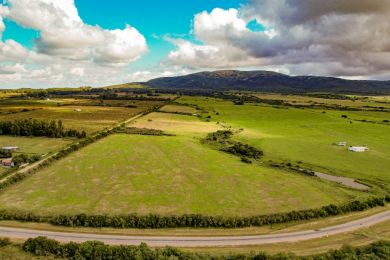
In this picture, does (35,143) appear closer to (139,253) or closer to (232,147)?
(232,147)

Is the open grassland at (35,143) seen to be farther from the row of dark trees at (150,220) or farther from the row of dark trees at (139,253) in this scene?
the row of dark trees at (139,253)

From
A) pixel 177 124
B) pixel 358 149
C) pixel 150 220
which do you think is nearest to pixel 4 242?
pixel 150 220

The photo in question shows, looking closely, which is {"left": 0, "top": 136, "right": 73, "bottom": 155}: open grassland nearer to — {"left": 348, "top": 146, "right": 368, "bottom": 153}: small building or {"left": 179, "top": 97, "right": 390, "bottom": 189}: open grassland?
{"left": 179, "top": 97, "right": 390, "bottom": 189}: open grassland

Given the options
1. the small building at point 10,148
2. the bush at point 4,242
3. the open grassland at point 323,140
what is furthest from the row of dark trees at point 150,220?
the small building at point 10,148

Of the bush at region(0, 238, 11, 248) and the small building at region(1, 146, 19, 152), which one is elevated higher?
the small building at region(1, 146, 19, 152)

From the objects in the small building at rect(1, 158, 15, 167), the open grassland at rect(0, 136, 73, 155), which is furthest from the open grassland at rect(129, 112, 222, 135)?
the small building at rect(1, 158, 15, 167)

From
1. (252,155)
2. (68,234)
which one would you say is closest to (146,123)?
(252,155)
